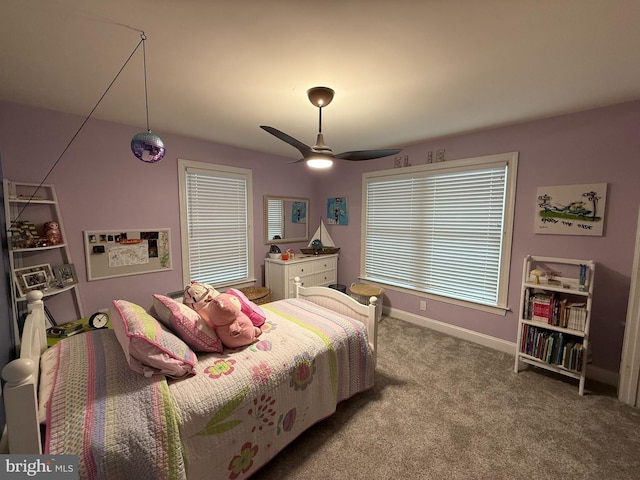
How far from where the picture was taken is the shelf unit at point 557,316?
2195 millimetres

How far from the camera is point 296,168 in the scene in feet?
14.1

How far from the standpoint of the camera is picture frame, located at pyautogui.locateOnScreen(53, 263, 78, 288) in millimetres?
2361

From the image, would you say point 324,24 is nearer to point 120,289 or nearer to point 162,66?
point 162,66

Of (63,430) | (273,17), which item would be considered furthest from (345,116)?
(63,430)

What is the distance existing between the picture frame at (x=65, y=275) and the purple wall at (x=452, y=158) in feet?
0.33

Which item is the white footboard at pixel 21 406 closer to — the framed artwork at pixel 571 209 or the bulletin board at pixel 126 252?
the bulletin board at pixel 126 252

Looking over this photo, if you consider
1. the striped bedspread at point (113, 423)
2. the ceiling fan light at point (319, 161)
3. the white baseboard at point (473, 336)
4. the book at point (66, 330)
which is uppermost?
the ceiling fan light at point (319, 161)

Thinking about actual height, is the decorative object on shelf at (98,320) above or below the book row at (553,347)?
above

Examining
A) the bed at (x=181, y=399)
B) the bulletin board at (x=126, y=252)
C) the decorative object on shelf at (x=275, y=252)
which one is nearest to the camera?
the bed at (x=181, y=399)

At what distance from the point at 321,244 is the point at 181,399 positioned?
318cm

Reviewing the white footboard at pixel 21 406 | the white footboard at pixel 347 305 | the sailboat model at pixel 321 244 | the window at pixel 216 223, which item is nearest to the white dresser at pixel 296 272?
the sailboat model at pixel 321 244

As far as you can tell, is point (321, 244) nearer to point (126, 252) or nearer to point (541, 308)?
point (126, 252)

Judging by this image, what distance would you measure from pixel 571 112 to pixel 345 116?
2000 mm

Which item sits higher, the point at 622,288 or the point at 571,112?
the point at 571,112
